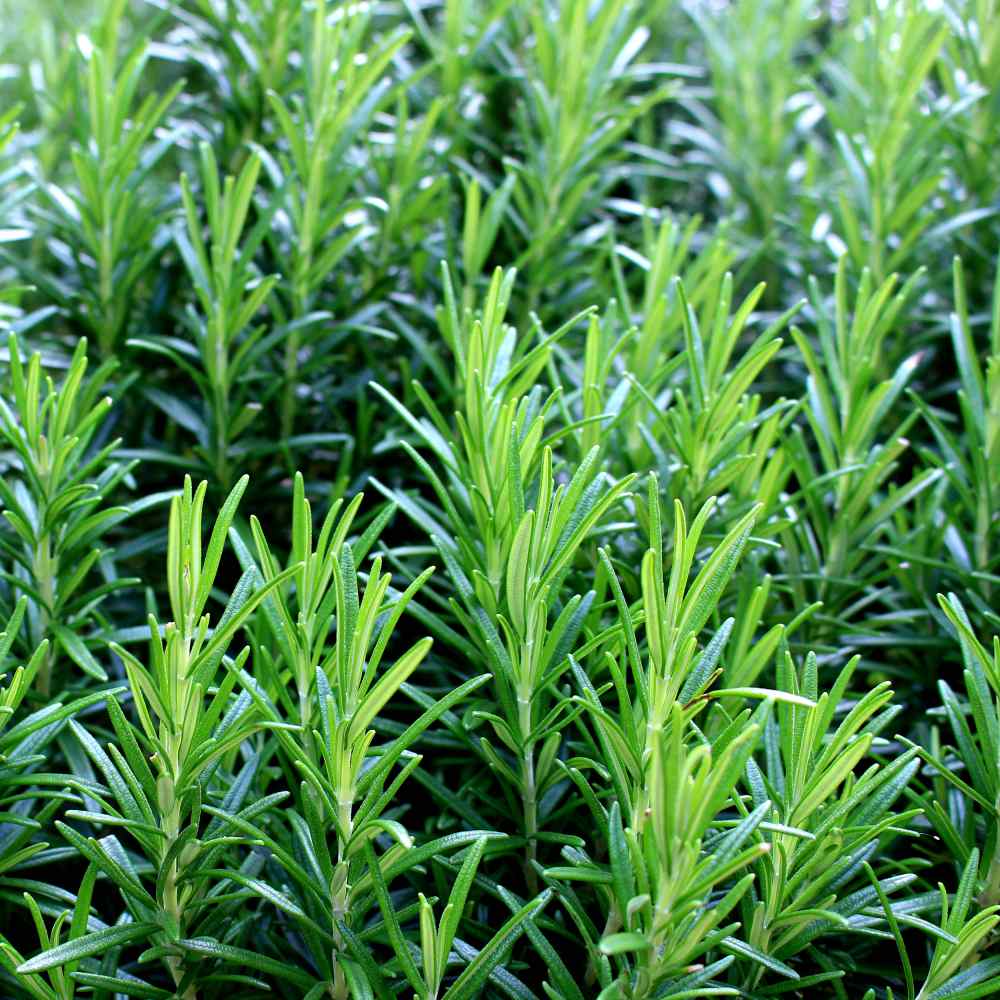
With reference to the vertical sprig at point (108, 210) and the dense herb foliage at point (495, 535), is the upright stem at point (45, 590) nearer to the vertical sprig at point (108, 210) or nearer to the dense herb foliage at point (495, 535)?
the dense herb foliage at point (495, 535)

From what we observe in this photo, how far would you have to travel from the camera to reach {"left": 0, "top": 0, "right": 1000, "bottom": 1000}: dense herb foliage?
92 cm

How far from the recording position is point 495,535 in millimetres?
1074

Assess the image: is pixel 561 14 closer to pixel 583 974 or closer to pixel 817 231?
pixel 817 231

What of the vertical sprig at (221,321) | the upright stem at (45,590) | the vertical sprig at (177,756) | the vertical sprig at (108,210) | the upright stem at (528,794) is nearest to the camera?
the vertical sprig at (177,756)

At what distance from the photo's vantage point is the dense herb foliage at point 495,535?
0.92 metres

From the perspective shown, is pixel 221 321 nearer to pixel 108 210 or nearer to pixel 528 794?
pixel 108 210

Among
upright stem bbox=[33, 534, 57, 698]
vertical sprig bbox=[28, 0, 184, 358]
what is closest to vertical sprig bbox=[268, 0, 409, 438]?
vertical sprig bbox=[28, 0, 184, 358]

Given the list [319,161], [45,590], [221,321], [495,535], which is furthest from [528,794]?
[319,161]

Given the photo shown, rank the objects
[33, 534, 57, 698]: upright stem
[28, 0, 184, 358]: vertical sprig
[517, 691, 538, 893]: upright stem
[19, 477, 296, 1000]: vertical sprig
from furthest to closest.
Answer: [28, 0, 184, 358]: vertical sprig, [33, 534, 57, 698]: upright stem, [517, 691, 538, 893]: upright stem, [19, 477, 296, 1000]: vertical sprig

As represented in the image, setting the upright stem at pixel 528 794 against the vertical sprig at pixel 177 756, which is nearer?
the vertical sprig at pixel 177 756

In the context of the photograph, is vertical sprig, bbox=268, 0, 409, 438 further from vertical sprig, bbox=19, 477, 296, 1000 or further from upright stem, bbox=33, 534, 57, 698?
vertical sprig, bbox=19, 477, 296, 1000

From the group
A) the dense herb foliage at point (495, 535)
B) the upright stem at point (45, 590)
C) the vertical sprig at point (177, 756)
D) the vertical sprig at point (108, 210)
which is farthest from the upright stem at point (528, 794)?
the vertical sprig at point (108, 210)

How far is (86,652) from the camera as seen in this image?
1.11 meters

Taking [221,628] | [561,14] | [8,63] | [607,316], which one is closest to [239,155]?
[561,14]
